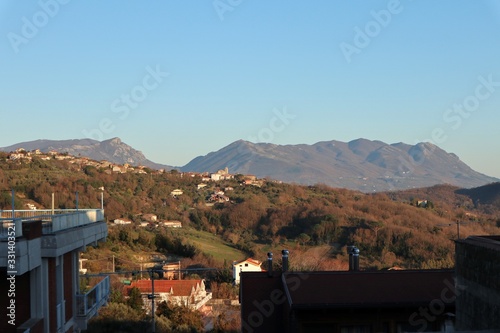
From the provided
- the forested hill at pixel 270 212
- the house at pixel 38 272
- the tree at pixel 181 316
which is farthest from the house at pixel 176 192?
the house at pixel 38 272

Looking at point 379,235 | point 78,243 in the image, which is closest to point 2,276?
point 78,243

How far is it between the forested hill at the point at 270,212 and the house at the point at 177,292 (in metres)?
9.74

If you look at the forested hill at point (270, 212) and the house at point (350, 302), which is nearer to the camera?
the house at point (350, 302)

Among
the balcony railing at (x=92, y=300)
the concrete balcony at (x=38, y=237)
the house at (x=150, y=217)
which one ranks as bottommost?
the house at (x=150, y=217)

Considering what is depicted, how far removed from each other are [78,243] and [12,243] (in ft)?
10.9

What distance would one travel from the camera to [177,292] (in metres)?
27.3

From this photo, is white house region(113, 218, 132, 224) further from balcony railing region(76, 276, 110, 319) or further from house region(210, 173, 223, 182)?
balcony railing region(76, 276, 110, 319)

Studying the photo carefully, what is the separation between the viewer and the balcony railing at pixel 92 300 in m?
12.7

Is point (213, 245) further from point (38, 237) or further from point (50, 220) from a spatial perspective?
point (38, 237)

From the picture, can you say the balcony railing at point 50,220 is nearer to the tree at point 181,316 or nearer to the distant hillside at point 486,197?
the tree at point 181,316

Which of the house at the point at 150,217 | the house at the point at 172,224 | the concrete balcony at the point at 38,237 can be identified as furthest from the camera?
the house at the point at 150,217

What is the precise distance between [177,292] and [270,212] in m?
33.9

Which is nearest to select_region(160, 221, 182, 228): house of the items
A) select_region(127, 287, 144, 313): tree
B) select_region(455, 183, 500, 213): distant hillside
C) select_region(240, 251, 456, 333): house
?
select_region(127, 287, 144, 313): tree

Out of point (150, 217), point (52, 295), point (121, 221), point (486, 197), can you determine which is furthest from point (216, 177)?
point (52, 295)
